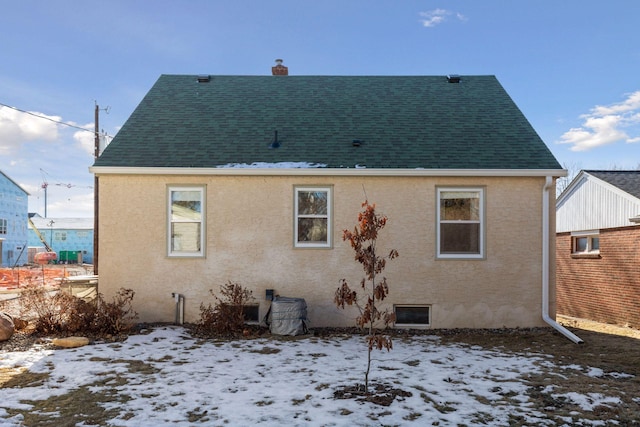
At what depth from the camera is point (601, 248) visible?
39.0 feet

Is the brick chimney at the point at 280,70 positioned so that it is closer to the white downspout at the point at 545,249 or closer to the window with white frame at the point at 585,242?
the white downspout at the point at 545,249

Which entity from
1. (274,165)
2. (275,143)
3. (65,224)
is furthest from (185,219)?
(65,224)

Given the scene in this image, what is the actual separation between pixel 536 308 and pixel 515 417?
17.5ft

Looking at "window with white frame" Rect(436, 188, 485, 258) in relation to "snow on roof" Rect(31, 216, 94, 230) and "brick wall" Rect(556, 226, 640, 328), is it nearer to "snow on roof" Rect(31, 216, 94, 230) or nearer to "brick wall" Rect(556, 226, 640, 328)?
"brick wall" Rect(556, 226, 640, 328)

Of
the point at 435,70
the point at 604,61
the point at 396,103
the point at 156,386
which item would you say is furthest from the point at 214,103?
the point at 604,61

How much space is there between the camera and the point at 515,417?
454cm

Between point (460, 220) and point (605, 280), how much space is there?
5.55 meters

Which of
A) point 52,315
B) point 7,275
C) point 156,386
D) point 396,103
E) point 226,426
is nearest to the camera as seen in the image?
point 226,426

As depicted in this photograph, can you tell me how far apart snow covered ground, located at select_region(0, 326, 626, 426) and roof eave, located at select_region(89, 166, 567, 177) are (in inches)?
135

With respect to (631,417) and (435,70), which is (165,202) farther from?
(435,70)

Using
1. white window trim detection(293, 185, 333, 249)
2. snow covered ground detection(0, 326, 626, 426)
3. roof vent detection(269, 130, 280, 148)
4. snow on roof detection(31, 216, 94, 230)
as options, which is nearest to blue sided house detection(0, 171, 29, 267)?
snow on roof detection(31, 216, 94, 230)

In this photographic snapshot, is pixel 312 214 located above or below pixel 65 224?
above

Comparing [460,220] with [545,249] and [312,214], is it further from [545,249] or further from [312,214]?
[312,214]

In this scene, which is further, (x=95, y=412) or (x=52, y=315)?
(x=52, y=315)
